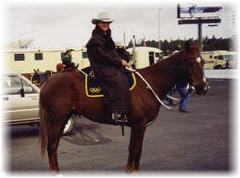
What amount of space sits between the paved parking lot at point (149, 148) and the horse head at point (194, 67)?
1.51m

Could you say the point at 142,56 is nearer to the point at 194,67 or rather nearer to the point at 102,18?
the point at 194,67

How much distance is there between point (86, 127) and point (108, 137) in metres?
1.90

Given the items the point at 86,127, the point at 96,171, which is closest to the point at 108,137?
the point at 86,127

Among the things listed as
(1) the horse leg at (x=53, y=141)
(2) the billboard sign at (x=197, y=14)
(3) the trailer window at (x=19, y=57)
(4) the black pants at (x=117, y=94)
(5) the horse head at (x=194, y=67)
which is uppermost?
(2) the billboard sign at (x=197, y=14)

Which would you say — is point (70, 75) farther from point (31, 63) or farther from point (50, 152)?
point (31, 63)

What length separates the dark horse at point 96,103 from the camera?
5.00m

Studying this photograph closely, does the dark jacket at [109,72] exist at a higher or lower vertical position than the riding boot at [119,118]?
higher

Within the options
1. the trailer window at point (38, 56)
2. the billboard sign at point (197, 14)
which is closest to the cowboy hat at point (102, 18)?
the trailer window at point (38, 56)

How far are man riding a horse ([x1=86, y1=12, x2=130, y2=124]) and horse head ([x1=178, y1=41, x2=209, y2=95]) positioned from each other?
3.64 feet

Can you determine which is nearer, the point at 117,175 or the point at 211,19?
the point at 117,175

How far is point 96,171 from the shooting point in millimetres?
5371

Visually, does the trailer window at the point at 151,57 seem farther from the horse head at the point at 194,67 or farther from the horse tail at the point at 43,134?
the horse tail at the point at 43,134

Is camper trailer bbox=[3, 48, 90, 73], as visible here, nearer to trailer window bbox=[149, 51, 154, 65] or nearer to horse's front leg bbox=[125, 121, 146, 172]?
trailer window bbox=[149, 51, 154, 65]

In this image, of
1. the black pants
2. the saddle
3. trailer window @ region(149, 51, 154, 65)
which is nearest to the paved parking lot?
the black pants
